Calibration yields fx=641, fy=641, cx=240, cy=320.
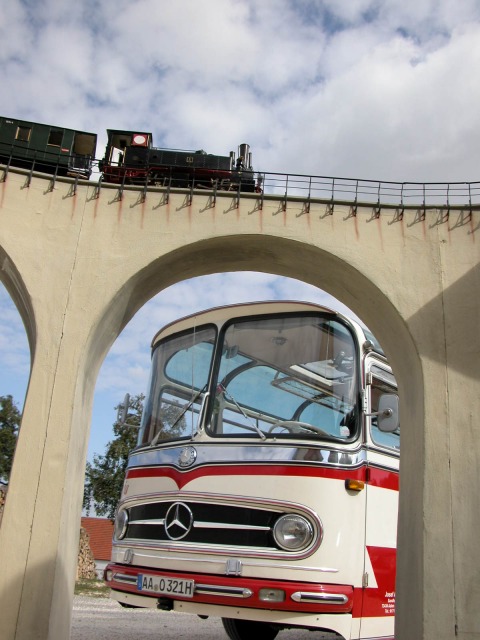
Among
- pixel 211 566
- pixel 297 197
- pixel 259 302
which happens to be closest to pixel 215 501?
pixel 211 566

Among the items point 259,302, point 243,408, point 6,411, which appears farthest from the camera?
point 6,411

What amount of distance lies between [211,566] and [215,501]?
1.65 ft

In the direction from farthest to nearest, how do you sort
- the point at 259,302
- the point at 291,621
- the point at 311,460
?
the point at 259,302, the point at 311,460, the point at 291,621

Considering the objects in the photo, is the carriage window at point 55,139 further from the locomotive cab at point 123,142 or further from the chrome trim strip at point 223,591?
the chrome trim strip at point 223,591

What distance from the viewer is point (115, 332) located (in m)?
6.45

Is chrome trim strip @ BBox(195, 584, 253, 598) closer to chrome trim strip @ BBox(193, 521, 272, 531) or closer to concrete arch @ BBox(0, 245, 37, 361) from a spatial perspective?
chrome trim strip @ BBox(193, 521, 272, 531)

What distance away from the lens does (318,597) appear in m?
4.80

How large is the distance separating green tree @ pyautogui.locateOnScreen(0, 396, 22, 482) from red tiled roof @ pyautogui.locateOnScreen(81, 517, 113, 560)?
22.9 ft

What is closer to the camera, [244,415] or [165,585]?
[165,585]

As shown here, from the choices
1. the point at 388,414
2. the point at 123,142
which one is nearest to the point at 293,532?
the point at 388,414

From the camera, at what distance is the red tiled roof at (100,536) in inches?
1268

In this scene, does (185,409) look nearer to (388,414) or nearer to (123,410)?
(123,410)

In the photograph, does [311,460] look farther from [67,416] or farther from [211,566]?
[67,416]

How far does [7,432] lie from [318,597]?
40.8 m
